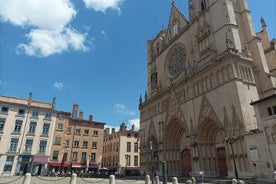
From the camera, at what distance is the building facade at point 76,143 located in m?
40.8

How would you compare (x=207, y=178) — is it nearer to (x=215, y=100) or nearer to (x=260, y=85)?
(x=215, y=100)

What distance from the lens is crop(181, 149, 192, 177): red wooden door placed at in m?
27.6

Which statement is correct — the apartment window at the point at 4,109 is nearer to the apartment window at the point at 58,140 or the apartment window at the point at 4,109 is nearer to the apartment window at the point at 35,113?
the apartment window at the point at 35,113

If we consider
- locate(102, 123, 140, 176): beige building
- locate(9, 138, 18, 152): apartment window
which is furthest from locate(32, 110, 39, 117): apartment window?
locate(102, 123, 140, 176): beige building

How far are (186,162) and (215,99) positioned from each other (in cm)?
1006

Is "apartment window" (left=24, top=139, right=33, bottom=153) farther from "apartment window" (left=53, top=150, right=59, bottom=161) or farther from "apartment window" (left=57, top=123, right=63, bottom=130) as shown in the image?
"apartment window" (left=57, top=123, right=63, bottom=130)

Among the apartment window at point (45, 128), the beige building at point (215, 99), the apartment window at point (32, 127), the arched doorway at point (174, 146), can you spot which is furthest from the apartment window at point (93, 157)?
the arched doorway at point (174, 146)

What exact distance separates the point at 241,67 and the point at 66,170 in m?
36.1

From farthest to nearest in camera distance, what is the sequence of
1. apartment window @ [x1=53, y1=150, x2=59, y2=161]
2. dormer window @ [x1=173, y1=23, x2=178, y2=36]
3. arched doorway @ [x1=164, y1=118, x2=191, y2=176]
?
apartment window @ [x1=53, y1=150, x2=59, y2=161] → dormer window @ [x1=173, y1=23, x2=178, y2=36] → arched doorway @ [x1=164, y1=118, x2=191, y2=176]

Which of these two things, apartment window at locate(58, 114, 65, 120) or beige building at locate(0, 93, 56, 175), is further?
apartment window at locate(58, 114, 65, 120)

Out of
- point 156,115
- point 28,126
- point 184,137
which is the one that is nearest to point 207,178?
point 184,137

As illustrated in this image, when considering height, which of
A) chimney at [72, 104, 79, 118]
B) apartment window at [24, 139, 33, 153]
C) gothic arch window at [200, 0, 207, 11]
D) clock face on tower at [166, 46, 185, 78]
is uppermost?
gothic arch window at [200, 0, 207, 11]

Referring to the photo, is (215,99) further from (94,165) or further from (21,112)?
(21,112)

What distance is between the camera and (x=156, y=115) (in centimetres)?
3434
